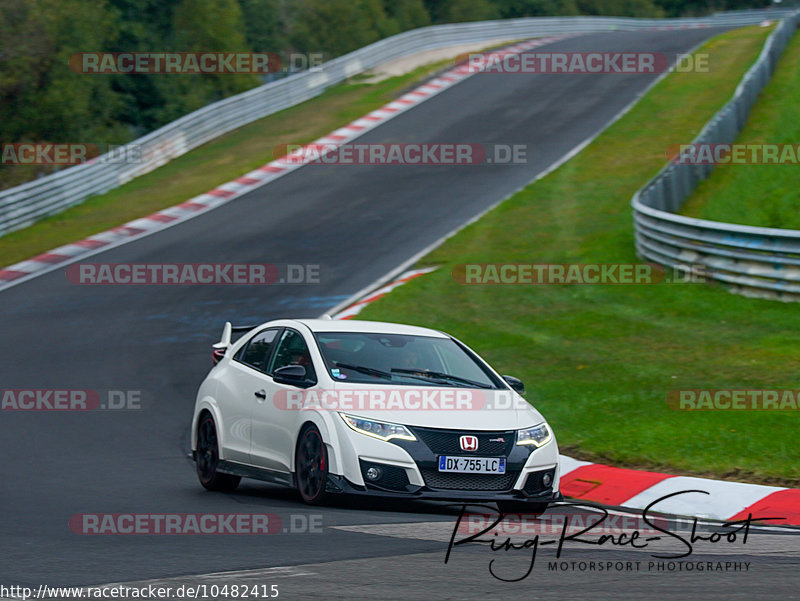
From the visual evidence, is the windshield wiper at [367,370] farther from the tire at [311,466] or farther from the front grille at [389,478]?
the front grille at [389,478]

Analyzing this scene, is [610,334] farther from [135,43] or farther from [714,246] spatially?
[135,43]

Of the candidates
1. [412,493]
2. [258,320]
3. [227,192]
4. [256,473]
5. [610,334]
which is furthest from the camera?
[227,192]

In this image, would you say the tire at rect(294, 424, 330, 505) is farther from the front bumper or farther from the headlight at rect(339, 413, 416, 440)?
the headlight at rect(339, 413, 416, 440)

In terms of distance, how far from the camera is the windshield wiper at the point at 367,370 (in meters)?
9.41

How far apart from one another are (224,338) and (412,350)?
87.4 inches

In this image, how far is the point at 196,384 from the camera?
1500 centimetres

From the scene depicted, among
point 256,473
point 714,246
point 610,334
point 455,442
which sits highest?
point 455,442

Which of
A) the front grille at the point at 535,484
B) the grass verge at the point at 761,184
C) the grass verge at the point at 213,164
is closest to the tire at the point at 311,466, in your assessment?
the front grille at the point at 535,484

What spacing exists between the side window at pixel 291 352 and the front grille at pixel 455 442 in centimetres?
131

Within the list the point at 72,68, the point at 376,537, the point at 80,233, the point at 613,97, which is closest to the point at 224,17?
the point at 72,68

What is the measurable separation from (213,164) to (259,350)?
23.5 m

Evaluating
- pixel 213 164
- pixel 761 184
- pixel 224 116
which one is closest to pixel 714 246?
pixel 761 184

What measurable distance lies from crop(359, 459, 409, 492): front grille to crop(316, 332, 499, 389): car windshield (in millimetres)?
894

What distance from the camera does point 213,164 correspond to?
108 ft
